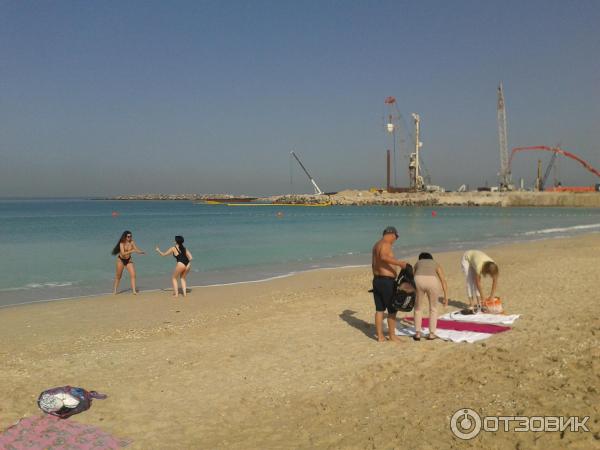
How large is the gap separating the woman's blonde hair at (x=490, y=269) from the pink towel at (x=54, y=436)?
259 inches

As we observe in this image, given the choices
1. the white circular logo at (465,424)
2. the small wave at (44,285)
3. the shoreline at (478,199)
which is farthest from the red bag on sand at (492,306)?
the shoreline at (478,199)

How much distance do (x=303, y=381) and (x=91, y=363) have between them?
314cm

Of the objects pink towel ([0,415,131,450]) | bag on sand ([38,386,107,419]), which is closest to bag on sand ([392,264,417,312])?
pink towel ([0,415,131,450])

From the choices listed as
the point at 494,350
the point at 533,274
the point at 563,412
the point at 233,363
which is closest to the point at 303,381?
the point at 233,363

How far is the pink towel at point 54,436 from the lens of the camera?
4422 millimetres

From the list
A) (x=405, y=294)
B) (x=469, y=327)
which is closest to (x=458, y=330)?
(x=469, y=327)

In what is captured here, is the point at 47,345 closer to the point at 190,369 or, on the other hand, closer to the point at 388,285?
the point at 190,369

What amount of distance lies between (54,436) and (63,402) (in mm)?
487

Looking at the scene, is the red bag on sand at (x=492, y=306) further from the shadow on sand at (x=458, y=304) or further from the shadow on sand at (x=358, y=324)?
→ the shadow on sand at (x=358, y=324)

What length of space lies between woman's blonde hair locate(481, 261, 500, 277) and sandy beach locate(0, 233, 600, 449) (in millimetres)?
901

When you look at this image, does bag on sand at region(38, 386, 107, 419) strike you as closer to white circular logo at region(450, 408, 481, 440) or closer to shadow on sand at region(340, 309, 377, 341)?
white circular logo at region(450, 408, 481, 440)

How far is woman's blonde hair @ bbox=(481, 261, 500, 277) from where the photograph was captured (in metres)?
8.52

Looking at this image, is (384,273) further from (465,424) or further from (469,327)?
(465,424)

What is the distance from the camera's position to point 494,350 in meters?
6.04
